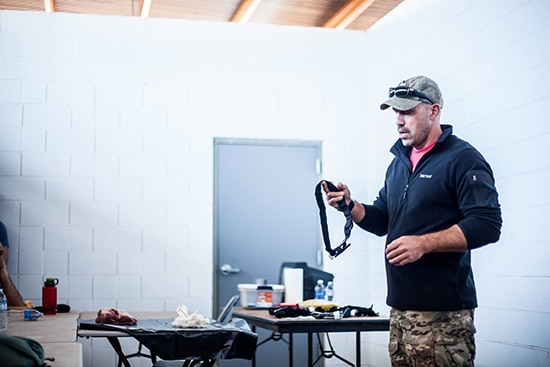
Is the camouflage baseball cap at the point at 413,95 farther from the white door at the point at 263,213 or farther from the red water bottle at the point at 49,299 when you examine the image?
the white door at the point at 263,213

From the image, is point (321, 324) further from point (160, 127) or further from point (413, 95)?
point (160, 127)

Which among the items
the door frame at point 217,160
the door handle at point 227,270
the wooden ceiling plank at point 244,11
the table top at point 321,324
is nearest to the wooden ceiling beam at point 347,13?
the wooden ceiling plank at point 244,11

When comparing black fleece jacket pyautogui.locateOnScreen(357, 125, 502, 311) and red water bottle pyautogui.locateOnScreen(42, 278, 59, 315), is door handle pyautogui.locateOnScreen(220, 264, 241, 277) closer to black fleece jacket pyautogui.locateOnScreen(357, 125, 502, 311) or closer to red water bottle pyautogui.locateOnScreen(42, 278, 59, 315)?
red water bottle pyautogui.locateOnScreen(42, 278, 59, 315)

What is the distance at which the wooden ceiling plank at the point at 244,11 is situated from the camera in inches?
233

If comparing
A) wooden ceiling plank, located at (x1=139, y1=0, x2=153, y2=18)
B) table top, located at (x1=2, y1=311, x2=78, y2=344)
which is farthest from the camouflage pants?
wooden ceiling plank, located at (x1=139, y1=0, x2=153, y2=18)

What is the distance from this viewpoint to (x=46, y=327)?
3617 millimetres

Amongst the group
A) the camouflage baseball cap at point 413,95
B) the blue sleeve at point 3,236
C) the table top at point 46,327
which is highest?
the camouflage baseball cap at point 413,95

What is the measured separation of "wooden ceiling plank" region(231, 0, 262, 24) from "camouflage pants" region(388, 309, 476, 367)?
341 cm

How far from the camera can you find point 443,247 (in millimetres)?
2922

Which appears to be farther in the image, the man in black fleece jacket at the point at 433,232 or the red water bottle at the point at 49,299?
the red water bottle at the point at 49,299

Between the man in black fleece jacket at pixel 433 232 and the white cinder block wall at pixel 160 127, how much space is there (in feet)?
6.54

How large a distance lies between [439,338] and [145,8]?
390cm

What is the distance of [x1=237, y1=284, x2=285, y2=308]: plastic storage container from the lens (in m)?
5.06

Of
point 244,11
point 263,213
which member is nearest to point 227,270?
point 263,213
